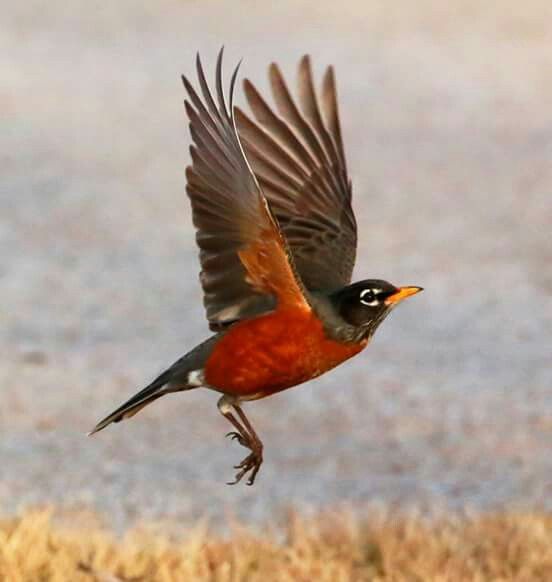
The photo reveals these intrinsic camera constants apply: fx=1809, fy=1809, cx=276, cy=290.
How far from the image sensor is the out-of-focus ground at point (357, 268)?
7199 mm

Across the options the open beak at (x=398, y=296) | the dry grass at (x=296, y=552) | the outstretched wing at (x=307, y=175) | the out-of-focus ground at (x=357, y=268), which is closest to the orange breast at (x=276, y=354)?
the open beak at (x=398, y=296)

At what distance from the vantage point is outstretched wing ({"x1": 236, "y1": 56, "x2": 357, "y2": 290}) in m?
4.31

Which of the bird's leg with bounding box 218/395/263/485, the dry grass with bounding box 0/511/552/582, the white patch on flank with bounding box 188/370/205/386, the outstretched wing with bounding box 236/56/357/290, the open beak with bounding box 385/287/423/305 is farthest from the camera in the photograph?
the dry grass with bounding box 0/511/552/582

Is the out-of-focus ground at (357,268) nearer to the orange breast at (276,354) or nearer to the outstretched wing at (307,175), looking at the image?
the outstretched wing at (307,175)

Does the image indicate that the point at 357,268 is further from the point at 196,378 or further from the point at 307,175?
the point at 196,378

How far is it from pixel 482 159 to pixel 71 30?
165 inches

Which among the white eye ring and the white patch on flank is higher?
the white eye ring

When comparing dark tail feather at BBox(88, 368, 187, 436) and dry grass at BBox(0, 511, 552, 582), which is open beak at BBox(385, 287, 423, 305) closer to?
dark tail feather at BBox(88, 368, 187, 436)

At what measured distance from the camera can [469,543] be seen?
5637mm

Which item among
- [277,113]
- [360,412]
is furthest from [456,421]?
[277,113]

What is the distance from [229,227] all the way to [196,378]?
0.34m

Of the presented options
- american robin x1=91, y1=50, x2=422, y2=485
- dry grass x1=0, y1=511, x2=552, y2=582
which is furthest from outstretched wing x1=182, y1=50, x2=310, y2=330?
dry grass x1=0, y1=511, x2=552, y2=582

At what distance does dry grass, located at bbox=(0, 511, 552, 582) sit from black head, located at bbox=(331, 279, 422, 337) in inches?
62.8

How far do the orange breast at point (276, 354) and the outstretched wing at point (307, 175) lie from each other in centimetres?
44
